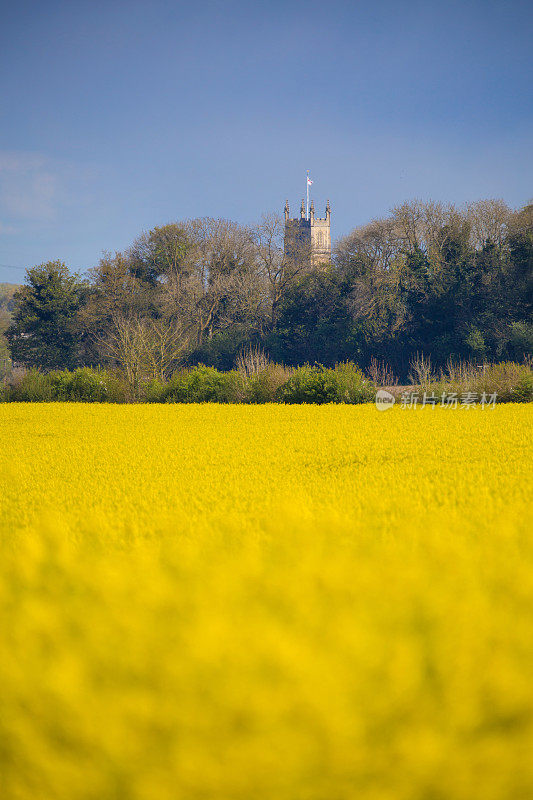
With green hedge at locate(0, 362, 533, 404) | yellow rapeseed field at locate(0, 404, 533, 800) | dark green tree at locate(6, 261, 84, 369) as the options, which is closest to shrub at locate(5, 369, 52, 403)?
green hedge at locate(0, 362, 533, 404)

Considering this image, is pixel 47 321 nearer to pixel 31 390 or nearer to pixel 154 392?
pixel 31 390

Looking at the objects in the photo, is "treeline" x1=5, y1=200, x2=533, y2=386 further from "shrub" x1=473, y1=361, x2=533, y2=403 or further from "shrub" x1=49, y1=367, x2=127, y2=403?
"shrub" x1=473, y1=361, x2=533, y2=403

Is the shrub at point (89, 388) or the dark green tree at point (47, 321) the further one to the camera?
the dark green tree at point (47, 321)

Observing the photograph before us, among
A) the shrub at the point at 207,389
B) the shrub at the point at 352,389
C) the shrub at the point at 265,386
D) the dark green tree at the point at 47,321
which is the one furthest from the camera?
the dark green tree at the point at 47,321

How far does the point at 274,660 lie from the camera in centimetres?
155

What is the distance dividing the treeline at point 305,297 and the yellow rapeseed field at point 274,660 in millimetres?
21687

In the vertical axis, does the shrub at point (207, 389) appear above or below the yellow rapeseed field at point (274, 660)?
above

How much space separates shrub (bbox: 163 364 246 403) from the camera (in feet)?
43.1

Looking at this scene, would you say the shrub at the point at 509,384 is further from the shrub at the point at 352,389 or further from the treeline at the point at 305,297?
the treeline at the point at 305,297

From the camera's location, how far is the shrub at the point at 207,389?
1313cm

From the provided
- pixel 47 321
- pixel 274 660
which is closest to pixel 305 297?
pixel 47 321

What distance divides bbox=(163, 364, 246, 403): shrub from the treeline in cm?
983


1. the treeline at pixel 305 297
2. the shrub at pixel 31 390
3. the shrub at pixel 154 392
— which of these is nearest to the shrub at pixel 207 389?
the shrub at pixel 154 392

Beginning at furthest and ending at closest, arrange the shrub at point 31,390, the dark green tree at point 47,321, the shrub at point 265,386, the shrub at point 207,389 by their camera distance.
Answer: the dark green tree at point 47,321
the shrub at point 31,390
the shrub at point 207,389
the shrub at point 265,386
